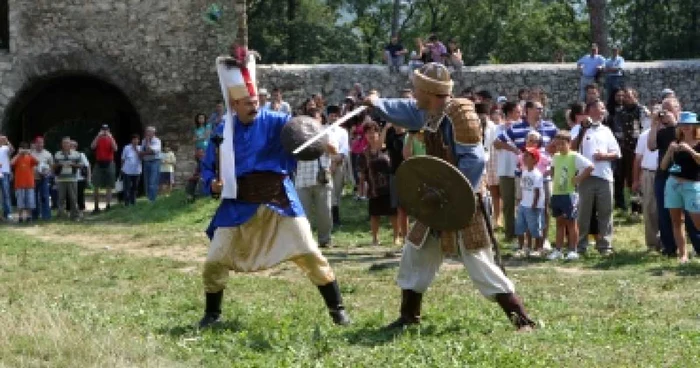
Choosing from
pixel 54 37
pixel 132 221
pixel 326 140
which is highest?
pixel 54 37

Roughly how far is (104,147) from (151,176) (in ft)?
3.33

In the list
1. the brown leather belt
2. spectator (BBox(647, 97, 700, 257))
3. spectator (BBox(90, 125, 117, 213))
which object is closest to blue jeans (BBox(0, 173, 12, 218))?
spectator (BBox(90, 125, 117, 213))

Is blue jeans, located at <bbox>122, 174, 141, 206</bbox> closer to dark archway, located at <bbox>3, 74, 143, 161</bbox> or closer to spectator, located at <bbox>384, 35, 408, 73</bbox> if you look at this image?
dark archway, located at <bbox>3, 74, 143, 161</bbox>

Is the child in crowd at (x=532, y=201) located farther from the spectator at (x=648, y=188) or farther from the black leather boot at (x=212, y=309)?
the black leather boot at (x=212, y=309)

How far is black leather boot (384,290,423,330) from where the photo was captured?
788 cm

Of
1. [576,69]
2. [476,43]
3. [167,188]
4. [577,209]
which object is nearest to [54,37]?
[167,188]

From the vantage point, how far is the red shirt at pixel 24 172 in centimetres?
1988

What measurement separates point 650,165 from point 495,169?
193 cm

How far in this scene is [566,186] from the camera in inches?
493

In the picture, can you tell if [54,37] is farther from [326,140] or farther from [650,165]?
[326,140]

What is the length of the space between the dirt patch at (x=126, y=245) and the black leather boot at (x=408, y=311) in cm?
580

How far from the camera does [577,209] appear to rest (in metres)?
12.9

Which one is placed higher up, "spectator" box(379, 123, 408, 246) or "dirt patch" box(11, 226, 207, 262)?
"spectator" box(379, 123, 408, 246)

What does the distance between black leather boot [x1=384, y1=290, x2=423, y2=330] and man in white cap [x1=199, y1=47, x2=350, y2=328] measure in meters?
0.37
